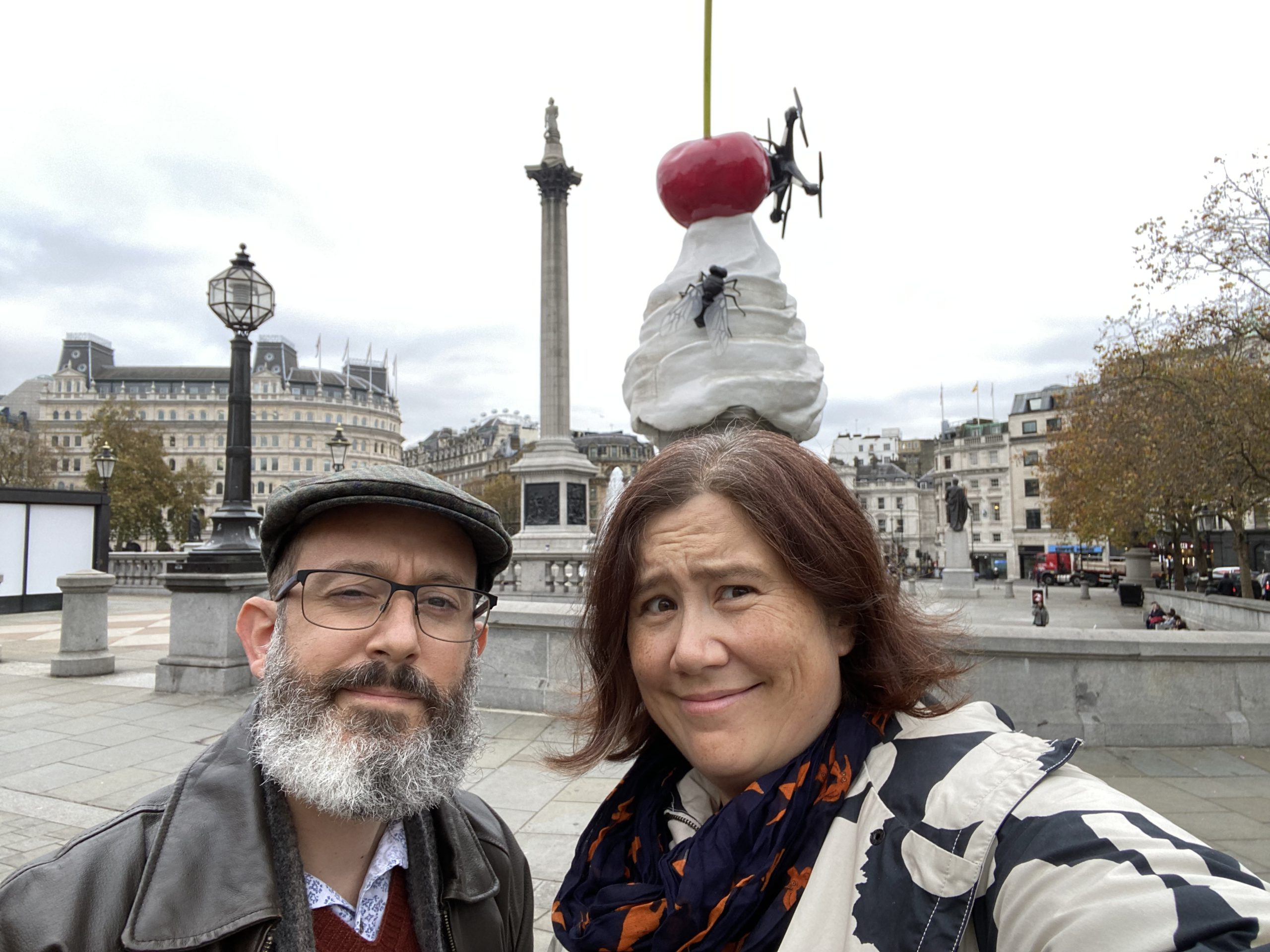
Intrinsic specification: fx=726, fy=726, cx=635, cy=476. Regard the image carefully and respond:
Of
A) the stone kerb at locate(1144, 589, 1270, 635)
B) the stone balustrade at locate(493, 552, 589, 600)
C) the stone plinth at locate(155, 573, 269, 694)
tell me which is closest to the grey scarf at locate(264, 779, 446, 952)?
the stone plinth at locate(155, 573, 269, 694)

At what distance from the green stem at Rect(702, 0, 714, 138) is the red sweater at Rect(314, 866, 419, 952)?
4198 mm

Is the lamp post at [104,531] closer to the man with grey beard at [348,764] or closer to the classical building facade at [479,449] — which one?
the man with grey beard at [348,764]

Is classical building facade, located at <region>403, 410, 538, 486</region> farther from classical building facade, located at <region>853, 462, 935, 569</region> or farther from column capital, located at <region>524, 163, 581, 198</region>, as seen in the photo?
column capital, located at <region>524, 163, 581, 198</region>

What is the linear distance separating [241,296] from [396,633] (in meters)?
8.96

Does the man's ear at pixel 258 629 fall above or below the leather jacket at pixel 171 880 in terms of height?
above

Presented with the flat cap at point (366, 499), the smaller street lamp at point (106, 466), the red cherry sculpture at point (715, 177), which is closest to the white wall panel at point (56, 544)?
the smaller street lamp at point (106, 466)

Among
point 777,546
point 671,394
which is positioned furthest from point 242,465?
point 777,546

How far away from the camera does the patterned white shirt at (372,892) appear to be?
1493mm

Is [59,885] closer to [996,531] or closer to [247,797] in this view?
[247,797]

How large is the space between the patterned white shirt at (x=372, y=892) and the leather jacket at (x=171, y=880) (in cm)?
12

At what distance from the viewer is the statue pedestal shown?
28.7m

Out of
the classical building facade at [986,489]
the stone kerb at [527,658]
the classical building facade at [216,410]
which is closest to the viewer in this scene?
the stone kerb at [527,658]

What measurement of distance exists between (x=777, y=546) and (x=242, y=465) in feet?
30.6

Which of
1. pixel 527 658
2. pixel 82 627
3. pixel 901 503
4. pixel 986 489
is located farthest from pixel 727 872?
pixel 901 503
